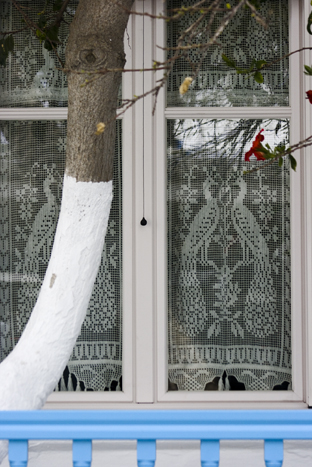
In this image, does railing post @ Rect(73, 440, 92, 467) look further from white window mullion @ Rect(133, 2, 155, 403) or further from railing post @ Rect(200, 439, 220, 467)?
white window mullion @ Rect(133, 2, 155, 403)

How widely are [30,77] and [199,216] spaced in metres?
1.16

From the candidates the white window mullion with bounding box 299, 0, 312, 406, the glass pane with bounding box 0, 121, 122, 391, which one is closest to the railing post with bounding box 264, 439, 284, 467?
the white window mullion with bounding box 299, 0, 312, 406

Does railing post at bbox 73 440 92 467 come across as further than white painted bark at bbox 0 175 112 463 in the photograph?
No

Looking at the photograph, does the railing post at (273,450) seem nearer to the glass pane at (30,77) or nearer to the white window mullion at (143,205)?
the white window mullion at (143,205)

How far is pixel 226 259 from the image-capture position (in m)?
2.32

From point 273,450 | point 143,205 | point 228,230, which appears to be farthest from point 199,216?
point 273,450

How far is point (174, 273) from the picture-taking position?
2.32 m

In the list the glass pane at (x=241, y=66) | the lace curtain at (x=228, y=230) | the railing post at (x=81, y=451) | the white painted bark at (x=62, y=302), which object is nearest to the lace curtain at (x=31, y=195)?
the lace curtain at (x=228, y=230)

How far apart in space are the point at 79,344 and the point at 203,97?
144 centimetres

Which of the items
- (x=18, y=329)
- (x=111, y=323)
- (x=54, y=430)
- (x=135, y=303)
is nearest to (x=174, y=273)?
(x=135, y=303)

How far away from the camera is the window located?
2.25m

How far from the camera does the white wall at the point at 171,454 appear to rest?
6.06 feet

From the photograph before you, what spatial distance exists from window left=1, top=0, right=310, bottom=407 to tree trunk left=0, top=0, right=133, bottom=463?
3.93ft

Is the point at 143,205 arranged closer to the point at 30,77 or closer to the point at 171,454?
the point at 30,77
